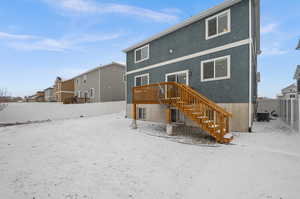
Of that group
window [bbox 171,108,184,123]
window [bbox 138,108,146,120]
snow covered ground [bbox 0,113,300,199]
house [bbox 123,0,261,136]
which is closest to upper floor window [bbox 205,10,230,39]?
house [bbox 123,0,261,136]

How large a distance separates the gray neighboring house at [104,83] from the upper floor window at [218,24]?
16.2m

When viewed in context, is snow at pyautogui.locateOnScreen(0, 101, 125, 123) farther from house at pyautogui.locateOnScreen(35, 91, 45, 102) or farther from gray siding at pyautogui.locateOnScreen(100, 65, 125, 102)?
house at pyautogui.locateOnScreen(35, 91, 45, 102)

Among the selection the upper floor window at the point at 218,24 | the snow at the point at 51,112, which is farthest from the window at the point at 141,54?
the snow at the point at 51,112

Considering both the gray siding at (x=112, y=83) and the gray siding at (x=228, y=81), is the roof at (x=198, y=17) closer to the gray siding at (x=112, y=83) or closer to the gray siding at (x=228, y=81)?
the gray siding at (x=228, y=81)

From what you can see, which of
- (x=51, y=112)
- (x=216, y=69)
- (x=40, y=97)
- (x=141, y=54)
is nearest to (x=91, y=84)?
(x=51, y=112)

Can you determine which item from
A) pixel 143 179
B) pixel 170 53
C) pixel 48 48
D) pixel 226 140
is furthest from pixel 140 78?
pixel 48 48

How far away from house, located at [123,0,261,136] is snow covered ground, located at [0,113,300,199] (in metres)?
1.98

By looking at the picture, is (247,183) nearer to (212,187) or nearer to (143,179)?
(212,187)

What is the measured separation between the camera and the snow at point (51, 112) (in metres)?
12.9

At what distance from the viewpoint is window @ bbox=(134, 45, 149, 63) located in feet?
40.9

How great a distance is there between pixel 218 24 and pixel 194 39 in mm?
1544

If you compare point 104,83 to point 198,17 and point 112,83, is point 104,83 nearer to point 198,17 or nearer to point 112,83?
point 112,83

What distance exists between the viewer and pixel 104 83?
2108 centimetres

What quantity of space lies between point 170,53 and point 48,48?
824 inches
